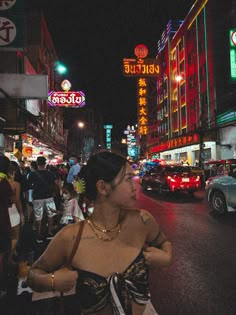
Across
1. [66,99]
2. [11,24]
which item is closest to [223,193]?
[11,24]

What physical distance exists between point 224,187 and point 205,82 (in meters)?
29.0

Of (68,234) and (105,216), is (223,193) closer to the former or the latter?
(105,216)

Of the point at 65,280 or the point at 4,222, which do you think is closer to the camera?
the point at 65,280

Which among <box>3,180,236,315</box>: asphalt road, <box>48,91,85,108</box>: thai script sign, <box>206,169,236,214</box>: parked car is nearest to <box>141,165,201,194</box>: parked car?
<box>206,169,236,214</box>: parked car

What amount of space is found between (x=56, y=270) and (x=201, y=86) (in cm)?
3831

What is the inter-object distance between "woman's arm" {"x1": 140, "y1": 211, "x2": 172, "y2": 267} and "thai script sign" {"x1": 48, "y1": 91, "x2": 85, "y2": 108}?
78.5 feet

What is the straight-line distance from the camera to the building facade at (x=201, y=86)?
3064 centimetres

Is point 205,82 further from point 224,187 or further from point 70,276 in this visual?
point 70,276

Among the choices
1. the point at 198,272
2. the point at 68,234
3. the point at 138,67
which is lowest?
the point at 198,272

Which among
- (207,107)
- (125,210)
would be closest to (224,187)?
(125,210)

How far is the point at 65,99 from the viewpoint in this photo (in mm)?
25203

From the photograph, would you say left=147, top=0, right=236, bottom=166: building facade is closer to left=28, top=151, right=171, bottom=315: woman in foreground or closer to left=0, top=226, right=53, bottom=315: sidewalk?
left=0, top=226, right=53, bottom=315: sidewalk

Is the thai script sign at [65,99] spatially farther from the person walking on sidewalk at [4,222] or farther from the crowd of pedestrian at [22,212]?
the person walking on sidewalk at [4,222]

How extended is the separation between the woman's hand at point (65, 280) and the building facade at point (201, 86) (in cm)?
2598
